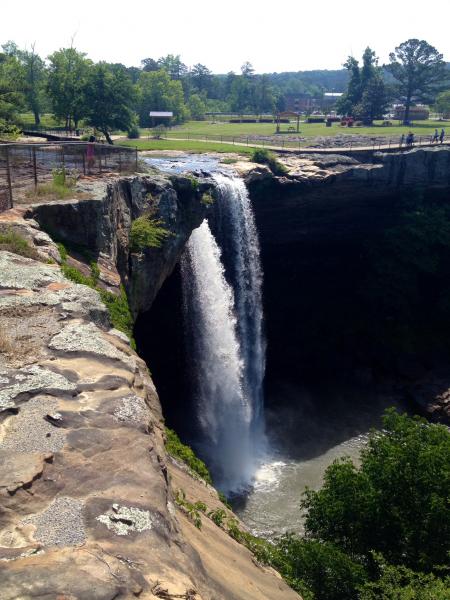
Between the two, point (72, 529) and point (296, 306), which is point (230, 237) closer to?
point (296, 306)

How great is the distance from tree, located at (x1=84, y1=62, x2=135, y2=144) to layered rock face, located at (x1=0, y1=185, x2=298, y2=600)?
33.4m

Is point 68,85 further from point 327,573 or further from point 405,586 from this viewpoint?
point 405,586

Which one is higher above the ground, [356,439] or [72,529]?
[72,529]

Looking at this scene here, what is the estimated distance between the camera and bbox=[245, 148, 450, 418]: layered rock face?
33781mm

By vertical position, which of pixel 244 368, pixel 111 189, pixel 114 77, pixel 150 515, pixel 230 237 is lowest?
pixel 244 368

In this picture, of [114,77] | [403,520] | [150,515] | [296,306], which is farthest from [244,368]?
[114,77]

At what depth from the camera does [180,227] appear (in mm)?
24375

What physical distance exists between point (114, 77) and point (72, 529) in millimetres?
41832

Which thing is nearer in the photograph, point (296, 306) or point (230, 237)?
point (230, 237)

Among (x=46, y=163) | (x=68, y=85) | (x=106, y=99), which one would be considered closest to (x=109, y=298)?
(x=46, y=163)

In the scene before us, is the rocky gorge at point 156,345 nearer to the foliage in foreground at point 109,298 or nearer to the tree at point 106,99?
the foliage in foreground at point 109,298

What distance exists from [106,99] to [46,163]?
25049 mm

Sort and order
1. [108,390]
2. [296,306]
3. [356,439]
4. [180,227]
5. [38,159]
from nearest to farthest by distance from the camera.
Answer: [108,390] < [38,159] < [180,227] < [356,439] < [296,306]

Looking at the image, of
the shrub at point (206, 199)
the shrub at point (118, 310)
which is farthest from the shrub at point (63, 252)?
the shrub at point (206, 199)
